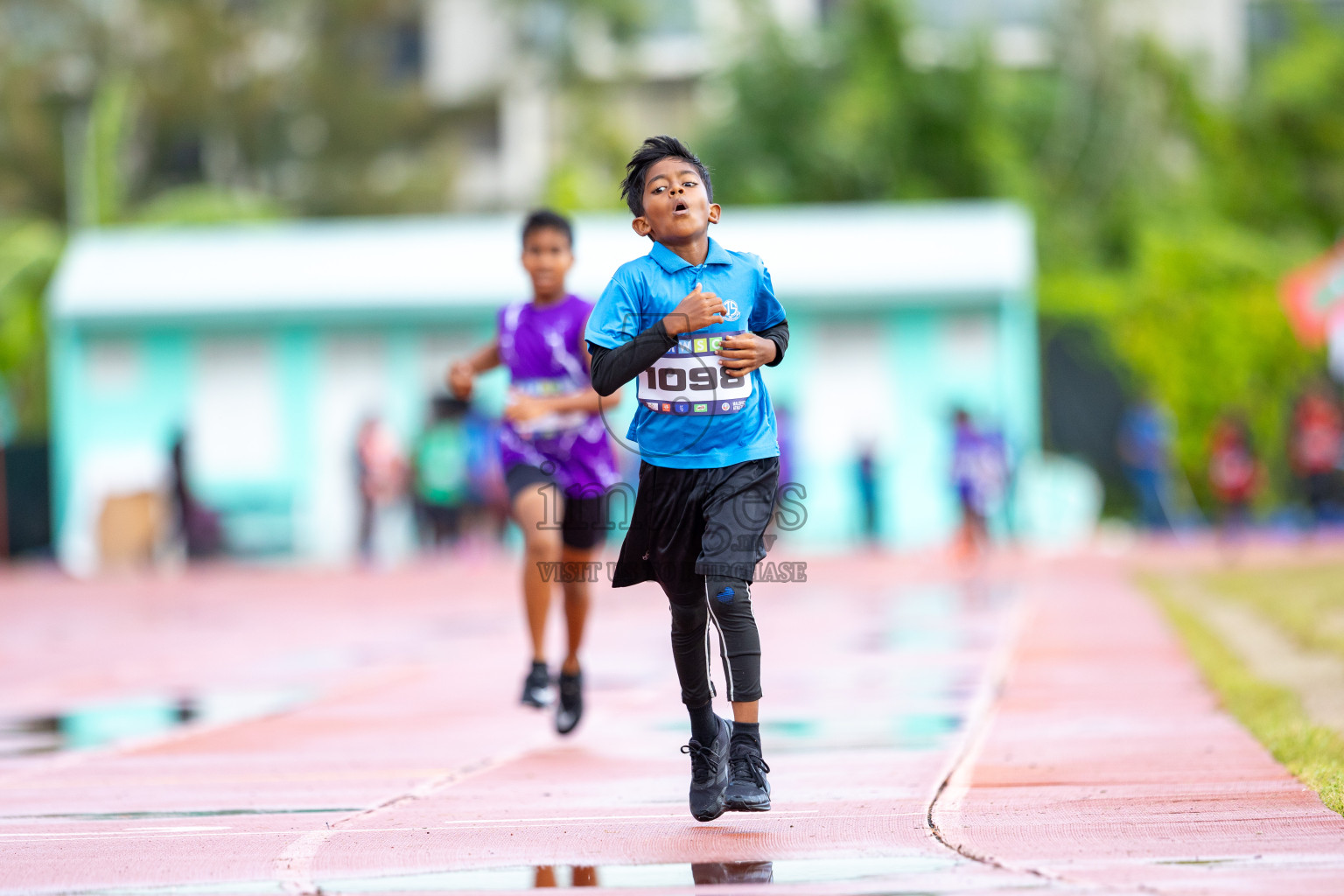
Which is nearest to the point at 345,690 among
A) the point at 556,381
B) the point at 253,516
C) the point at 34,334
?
the point at 556,381

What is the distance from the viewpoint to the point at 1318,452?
834 inches

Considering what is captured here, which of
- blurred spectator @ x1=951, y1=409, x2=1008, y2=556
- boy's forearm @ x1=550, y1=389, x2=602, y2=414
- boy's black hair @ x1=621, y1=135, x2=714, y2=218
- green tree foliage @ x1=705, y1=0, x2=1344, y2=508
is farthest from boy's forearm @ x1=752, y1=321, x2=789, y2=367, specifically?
green tree foliage @ x1=705, y1=0, x2=1344, y2=508

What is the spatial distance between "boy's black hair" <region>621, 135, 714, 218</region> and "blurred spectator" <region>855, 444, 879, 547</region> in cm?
1902

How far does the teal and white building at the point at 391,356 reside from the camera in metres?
24.7

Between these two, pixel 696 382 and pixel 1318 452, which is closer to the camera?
pixel 696 382

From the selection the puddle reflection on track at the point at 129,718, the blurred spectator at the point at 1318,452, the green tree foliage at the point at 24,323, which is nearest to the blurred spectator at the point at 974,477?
the blurred spectator at the point at 1318,452

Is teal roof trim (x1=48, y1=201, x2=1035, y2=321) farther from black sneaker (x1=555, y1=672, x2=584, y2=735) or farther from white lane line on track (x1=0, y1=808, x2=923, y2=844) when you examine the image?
white lane line on track (x1=0, y1=808, x2=923, y2=844)

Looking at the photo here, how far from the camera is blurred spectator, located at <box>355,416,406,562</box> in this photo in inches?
897

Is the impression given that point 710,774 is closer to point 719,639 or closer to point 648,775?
point 719,639

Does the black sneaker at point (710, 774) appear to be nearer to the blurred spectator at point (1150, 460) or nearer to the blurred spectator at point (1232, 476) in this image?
the blurred spectator at point (1232, 476)

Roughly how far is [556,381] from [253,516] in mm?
18627

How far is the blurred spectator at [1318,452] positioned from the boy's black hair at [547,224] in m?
15.5

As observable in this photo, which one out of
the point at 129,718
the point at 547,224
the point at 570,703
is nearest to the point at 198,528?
the point at 129,718

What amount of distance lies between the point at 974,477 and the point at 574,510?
10.3 meters
